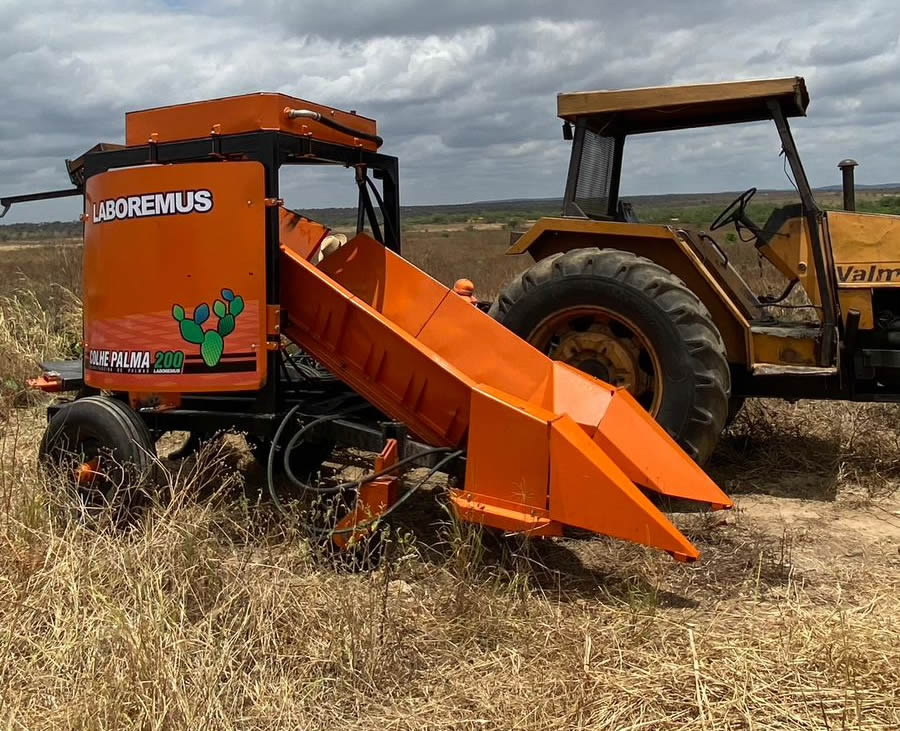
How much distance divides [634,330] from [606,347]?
0.21 m

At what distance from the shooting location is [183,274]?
13.4ft

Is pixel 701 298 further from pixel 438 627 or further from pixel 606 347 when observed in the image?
pixel 438 627

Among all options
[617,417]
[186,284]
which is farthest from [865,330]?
[186,284]

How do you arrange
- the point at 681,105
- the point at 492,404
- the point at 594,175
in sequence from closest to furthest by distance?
the point at 492,404 < the point at 681,105 < the point at 594,175

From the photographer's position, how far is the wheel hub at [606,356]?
5055 millimetres

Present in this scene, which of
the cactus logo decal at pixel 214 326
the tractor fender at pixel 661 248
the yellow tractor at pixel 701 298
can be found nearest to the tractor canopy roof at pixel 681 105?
the yellow tractor at pixel 701 298

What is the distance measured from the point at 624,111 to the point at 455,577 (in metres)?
3.50

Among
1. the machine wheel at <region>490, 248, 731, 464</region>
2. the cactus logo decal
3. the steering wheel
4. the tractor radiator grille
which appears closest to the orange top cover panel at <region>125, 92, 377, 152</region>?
the cactus logo decal

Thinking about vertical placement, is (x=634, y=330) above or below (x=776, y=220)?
below

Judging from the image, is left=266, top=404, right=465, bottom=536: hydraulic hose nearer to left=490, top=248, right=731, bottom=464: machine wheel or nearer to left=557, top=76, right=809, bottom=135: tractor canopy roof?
left=490, top=248, right=731, bottom=464: machine wheel

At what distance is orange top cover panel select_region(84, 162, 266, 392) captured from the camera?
3994 millimetres

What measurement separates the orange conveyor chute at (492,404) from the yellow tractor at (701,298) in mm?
828

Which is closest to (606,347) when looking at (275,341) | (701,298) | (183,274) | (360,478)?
(701,298)

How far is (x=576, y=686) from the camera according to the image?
2.73m
